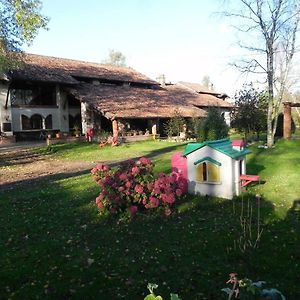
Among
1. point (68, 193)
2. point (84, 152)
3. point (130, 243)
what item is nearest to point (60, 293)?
point (130, 243)

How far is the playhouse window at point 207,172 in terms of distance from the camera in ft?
29.2

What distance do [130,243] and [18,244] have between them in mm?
2040

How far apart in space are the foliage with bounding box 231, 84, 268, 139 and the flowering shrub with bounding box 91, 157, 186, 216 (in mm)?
15856

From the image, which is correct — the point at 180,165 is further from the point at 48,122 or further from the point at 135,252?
the point at 48,122

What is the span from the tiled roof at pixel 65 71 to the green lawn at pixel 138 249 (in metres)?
20.4

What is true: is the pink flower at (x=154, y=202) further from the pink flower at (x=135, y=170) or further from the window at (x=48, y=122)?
the window at (x=48, y=122)

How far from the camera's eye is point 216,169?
8.89 m

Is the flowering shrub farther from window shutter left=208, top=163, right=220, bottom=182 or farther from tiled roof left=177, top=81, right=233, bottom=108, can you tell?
tiled roof left=177, top=81, right=233, bottom=108

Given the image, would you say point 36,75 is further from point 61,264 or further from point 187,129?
point 61,264

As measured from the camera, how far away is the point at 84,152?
2127cm

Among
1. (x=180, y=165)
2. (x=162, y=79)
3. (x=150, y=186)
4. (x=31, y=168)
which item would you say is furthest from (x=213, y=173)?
(x=162, y=79)

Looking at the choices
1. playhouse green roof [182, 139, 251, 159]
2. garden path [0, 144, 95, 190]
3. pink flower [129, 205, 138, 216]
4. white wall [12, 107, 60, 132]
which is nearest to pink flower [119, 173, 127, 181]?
pink flower [129, 205, 138, 216]

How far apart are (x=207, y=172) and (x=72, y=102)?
25.4 metres

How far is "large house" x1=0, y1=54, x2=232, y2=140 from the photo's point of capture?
2809cm
